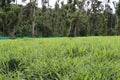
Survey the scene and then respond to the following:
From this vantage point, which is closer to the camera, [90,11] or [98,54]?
[98,54]

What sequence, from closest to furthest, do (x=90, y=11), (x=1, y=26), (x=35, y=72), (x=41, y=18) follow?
(x=35, y=72), (x=1, y=26), (x=41, y=18), (x=90, y=11)

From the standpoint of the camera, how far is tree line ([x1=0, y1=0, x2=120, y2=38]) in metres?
24.0

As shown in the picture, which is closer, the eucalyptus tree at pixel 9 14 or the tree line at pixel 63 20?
the eucalyptus tree at pixel 9 14

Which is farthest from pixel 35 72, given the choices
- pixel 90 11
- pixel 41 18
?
pixel 90 11

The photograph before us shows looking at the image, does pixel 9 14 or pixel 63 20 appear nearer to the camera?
pixel 9 14

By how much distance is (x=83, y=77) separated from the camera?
5.89ft

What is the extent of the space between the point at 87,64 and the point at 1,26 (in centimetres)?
2070

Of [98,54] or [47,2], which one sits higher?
[47,2]

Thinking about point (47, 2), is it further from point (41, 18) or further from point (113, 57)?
point (113, 57)

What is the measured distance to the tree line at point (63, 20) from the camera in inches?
943

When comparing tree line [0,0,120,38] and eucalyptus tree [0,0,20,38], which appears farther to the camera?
tree line [0,0,120,38]

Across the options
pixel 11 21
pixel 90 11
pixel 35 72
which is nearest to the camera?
pixel 35 72

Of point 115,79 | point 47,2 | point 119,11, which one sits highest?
point 47,2

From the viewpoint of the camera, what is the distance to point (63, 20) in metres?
31.3
